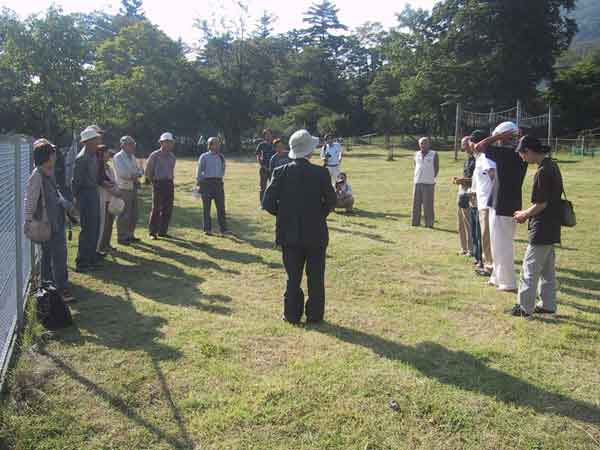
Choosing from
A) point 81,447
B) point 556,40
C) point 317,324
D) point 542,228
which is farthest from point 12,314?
point 556,40

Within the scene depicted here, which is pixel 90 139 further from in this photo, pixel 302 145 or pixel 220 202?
pixel 302 145

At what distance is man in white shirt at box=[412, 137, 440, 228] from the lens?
10812 millimetres

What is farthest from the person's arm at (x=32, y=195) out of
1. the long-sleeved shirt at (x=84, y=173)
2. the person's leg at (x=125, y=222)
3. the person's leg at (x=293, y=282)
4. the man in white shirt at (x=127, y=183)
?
the person's leg at (x=125, y=222)

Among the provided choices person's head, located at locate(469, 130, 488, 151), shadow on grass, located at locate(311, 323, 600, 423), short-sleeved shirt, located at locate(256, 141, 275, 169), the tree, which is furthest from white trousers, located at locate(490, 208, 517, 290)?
the tree

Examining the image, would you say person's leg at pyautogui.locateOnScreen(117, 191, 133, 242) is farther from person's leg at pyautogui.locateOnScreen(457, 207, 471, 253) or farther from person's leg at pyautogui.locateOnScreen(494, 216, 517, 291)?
person's leg at pyautogui.locateOnScreen(494, 216, 517, 291)

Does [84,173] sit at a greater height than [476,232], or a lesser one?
greater

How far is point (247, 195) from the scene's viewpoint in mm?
16781

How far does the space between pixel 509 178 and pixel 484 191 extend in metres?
0.62

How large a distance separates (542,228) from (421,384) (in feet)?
7.31

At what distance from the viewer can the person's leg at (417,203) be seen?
1116 cm

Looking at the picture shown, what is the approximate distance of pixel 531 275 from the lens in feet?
18.0

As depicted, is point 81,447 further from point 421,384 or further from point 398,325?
point 398,325

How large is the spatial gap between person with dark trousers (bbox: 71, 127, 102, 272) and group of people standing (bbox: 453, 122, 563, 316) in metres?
5.04

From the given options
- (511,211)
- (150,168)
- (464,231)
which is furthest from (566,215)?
(150,168)
